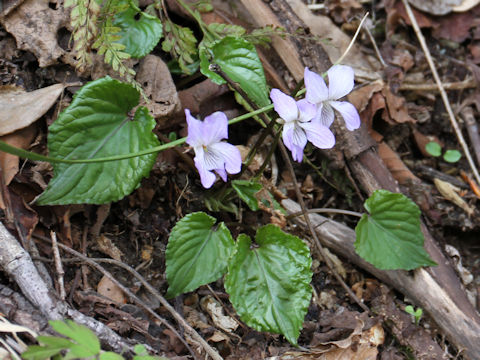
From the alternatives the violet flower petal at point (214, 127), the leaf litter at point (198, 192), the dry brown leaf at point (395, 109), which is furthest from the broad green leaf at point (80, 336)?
the dry brown leaf at point (395, 109)

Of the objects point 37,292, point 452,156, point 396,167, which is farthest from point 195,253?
point 452,156

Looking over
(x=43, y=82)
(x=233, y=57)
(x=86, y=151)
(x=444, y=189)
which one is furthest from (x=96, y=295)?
(x=444, y=189)

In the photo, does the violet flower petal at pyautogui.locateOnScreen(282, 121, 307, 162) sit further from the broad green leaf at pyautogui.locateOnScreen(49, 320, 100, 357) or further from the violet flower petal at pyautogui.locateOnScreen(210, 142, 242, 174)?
the broad green leaf at pyautogui.locateOnScreen(49, 320, 100, 357)

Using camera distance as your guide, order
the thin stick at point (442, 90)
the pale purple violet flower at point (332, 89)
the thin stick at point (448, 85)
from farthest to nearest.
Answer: the thin stick at point (448, 85), the thin stick at point (442, 90), the pale purple violet flower at point (332, 89)

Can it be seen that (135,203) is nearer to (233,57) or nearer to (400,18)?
(233,57)

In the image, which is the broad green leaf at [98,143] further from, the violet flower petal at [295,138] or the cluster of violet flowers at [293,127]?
the violet flower petal at [295,138]

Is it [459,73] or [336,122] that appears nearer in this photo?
[336,122]
